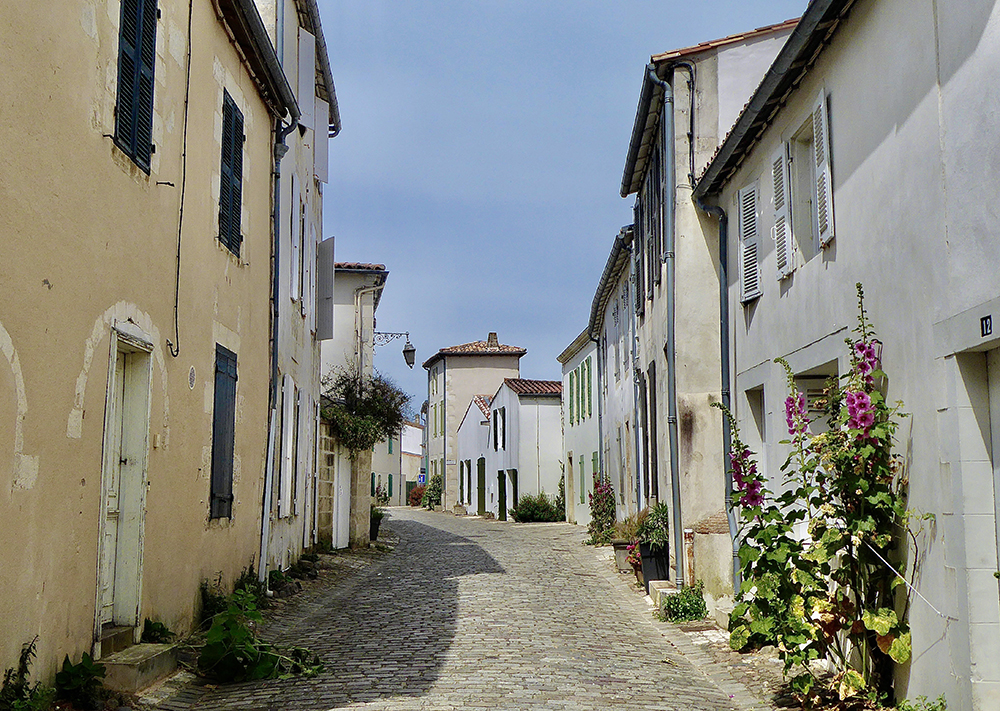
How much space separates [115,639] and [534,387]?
2643 centimetres

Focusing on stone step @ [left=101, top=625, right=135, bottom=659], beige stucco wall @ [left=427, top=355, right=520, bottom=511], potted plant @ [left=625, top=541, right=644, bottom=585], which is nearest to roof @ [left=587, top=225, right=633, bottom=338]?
potted plant @ [left=625, top=541, right=644, bottom=585]

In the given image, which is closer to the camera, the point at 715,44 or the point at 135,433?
the point at 135,433

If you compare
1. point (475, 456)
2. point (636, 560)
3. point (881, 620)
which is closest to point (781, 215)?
point (881, 620)

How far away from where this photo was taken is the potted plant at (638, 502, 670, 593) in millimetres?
12227

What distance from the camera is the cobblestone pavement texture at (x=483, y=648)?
21.5ft

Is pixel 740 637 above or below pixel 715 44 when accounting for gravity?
below

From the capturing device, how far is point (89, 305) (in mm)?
5953

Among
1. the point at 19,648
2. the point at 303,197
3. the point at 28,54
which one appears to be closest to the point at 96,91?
the point at 28,54

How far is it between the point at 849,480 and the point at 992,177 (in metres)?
1.91

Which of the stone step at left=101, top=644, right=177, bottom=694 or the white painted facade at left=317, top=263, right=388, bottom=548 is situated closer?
the stone step at left=101, top=644, right=177, bottom=694

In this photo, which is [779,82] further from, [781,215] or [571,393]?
[571,393]

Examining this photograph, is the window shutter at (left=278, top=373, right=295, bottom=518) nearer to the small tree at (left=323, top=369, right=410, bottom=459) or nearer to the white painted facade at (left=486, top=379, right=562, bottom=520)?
the small tree at (left=323, top=369, right=410, bottom=459)

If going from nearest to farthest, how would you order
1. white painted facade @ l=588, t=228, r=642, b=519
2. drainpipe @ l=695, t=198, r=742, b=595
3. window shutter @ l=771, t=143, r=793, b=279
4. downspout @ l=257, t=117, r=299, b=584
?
window shutter @ l=771, t=143, r=793, b=279 < drainpipe @ l=695, t=198, r=742, b=595 < downspout @ l=257, t=117, r=299, b=584 < white painted facade @ l=588, t=228, r=642, b=519

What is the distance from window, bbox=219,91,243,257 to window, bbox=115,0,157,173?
2.21 metres
